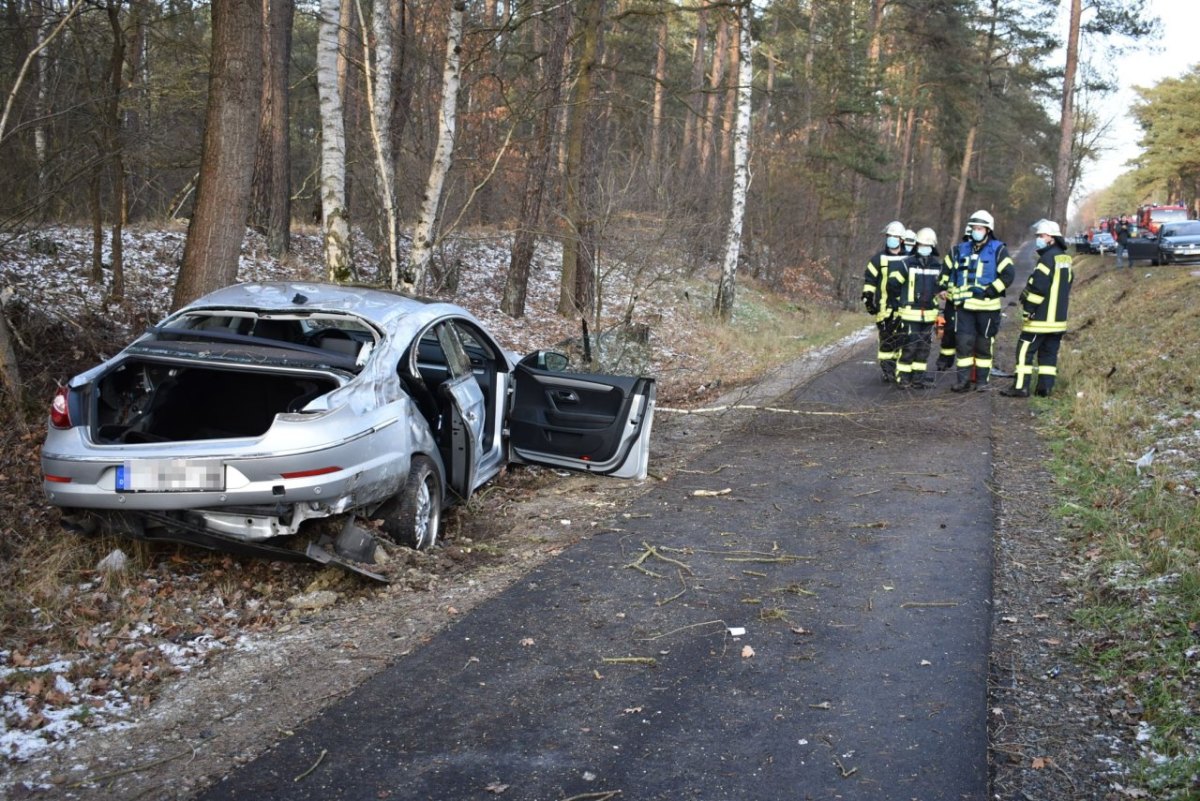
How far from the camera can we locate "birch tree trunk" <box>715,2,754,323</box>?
18.8 metres

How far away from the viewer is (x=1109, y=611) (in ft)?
16.7

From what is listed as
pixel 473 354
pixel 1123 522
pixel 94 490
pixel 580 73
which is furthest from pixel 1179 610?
pixel 580 73

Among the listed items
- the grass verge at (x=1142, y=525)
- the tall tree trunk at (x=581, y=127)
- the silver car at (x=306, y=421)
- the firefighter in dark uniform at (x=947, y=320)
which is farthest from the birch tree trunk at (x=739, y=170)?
the silver car at (x=306, y=421)

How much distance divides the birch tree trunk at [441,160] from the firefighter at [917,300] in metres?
5.84

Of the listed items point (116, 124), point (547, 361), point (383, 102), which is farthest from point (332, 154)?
point (547, 361)

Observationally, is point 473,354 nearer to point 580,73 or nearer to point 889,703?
point 889,703

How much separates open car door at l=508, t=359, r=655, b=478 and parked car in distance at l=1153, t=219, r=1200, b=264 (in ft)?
87.4

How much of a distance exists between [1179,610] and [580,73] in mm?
13390

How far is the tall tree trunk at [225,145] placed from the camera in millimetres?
8047

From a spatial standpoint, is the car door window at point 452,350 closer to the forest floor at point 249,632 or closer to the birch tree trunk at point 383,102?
the forest floor at point 249,632

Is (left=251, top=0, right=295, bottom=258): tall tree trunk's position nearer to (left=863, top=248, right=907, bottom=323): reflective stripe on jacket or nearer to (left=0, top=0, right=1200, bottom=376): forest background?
(left=0, top=0, right=1200, bottom=376): forest background

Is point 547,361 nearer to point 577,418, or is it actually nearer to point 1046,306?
point 577,418

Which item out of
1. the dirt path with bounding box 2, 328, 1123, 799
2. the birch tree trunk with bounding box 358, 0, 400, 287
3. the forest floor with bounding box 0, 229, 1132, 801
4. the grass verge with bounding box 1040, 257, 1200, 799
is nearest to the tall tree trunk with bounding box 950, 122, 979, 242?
the grass verge with bounding box 1040, 257, 1200, 799

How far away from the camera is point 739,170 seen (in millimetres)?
20125
